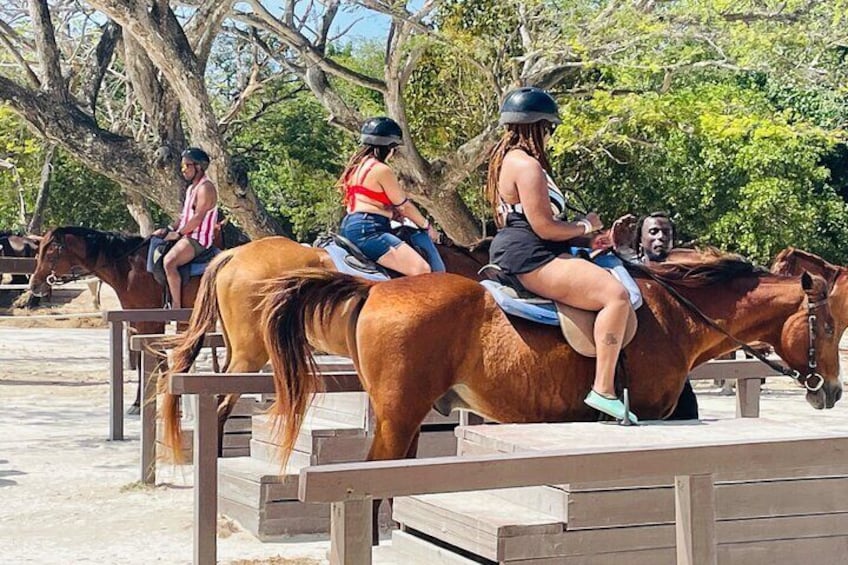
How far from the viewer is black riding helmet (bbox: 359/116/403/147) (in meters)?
7.50

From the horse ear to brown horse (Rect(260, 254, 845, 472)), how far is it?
533mm

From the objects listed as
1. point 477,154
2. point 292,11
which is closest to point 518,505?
point 477,154

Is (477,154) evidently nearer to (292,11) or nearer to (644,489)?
(292,11)

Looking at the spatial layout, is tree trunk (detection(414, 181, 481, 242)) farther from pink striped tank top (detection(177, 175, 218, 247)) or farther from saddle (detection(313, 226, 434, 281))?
saddle (detection(313, 226, 434, 281))

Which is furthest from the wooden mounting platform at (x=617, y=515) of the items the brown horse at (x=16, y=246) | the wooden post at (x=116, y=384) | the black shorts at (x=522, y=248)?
the brown horse at (x=16, y=246)

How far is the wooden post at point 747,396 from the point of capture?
7.68 meters

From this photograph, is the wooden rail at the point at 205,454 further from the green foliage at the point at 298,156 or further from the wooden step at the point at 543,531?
the green foliage at the point at 298,156

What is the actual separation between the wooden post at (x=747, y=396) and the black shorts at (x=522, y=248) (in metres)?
2.53

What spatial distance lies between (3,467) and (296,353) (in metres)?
4.64

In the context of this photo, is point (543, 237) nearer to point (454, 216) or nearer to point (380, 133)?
point (380, 133)

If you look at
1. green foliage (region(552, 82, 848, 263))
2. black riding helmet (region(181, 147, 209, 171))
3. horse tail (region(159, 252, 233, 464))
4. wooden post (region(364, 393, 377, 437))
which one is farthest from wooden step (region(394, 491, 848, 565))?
green foliage (region(552, 82, 848, 263))

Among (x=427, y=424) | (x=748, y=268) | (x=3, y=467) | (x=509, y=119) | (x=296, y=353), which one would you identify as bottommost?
(x=3, y=467)

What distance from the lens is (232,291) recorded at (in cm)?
841

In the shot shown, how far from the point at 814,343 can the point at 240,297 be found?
3959 mm
